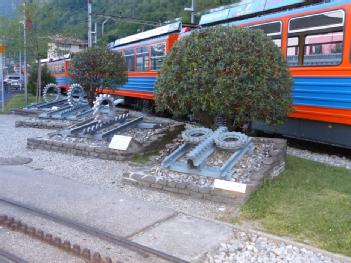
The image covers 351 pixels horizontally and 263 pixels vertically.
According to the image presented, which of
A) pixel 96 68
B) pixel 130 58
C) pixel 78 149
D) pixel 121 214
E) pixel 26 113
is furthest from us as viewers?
pixel 130 58

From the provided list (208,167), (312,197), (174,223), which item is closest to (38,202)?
(174,223)

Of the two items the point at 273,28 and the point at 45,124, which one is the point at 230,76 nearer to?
the point at 273,28

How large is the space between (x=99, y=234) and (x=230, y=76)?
10.7 ft

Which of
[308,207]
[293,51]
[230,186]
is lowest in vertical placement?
[308,207]

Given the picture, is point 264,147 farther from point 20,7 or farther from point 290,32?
point 20,7

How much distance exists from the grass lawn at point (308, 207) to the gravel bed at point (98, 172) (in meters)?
0.51

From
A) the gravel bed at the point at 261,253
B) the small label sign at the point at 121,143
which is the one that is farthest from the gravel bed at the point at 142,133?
the gravel bed at the point at 261,253

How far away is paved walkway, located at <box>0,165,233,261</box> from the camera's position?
4.39 meters

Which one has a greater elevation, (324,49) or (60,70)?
(324,49)

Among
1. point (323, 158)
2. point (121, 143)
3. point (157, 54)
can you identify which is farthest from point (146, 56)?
point (323, 158)

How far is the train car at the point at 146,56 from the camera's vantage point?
46.7 feet

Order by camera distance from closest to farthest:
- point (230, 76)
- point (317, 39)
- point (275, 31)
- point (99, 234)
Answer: point (99, 234) < point (230, 76) < point (317, 39) < point (275, 31)

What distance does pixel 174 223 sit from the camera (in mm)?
4906

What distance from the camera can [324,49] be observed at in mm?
8258
